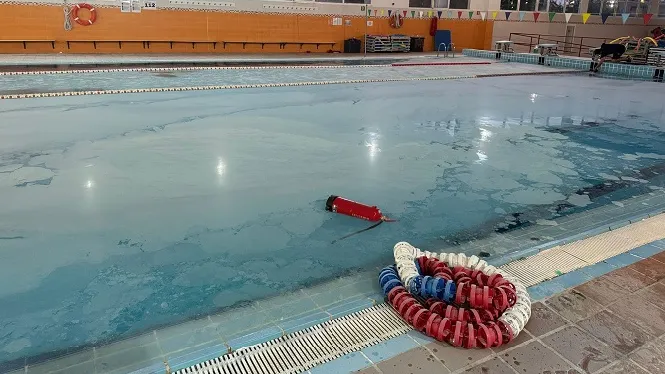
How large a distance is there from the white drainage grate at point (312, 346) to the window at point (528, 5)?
21064 mm

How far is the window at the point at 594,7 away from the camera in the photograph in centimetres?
2097

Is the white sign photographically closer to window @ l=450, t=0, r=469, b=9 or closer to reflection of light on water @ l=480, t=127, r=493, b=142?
reflection of light on water @ l=480, t=127, r=493, b=142

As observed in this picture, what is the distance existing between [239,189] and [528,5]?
1985cm

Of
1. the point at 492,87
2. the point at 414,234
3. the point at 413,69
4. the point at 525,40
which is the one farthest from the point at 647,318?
the point at 525,40

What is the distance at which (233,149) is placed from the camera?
16.9ft

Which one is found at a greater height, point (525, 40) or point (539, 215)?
point (525, 40)

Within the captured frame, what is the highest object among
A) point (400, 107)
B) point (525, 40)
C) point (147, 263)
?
point (525, 40)

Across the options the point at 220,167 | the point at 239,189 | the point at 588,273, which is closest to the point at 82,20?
the point at 220,167

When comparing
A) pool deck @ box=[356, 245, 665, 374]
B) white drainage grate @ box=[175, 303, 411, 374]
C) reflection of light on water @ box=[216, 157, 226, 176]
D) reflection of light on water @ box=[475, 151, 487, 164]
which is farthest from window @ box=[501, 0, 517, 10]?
white drainage grate @ box=[175, 303, 411, 374]

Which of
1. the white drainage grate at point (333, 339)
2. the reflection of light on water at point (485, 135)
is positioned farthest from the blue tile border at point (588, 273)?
the reflection of light on water at point (485, 135)

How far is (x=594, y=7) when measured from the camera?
21031 mm

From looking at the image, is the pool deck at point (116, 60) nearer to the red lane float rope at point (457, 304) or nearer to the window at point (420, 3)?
the window at point (420, 3)

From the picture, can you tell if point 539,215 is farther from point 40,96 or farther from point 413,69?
point 413,69

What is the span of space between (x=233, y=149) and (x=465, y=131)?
3.01 metres
